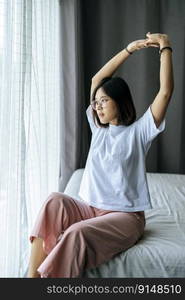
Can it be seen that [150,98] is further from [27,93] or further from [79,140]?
[27,93]

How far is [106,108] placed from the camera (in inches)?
58.7

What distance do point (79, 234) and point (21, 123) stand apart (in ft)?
1.93

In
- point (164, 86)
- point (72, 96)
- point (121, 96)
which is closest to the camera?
point (164, 86)

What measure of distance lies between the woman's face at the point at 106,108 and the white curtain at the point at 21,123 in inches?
13.3

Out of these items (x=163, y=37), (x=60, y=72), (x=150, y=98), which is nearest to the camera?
(x=163, y=37)

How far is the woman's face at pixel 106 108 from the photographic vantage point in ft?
4.87

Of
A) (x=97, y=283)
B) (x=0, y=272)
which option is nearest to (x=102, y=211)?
(x=97, y=283)

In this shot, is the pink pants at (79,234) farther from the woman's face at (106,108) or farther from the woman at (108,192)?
the woman's face at (106,108)

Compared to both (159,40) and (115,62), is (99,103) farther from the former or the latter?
(159,40)

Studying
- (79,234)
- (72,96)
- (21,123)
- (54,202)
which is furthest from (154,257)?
(72,96)

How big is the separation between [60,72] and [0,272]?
1674 mm

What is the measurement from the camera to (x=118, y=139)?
1.48 metres

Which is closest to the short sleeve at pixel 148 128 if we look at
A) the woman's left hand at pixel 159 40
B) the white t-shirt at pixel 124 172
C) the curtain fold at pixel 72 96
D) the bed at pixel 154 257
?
the white t-shirt at pixel 124 172

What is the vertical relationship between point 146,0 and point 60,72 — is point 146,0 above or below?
above
